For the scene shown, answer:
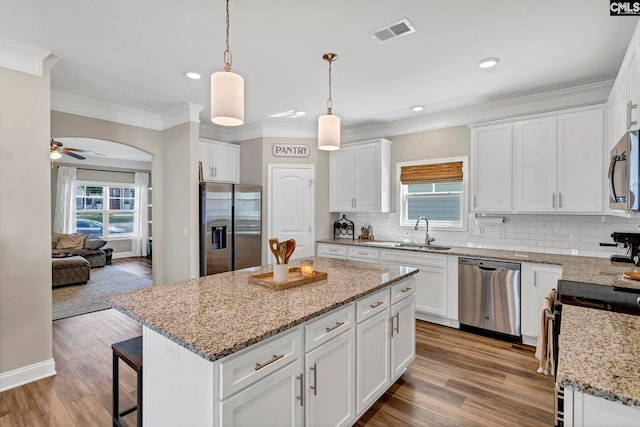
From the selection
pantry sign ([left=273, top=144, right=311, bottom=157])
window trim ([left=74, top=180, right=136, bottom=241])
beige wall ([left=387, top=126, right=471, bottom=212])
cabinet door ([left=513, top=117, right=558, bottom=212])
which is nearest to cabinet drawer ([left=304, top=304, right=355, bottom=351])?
cabinet door ([left=513, top=117, right=558, bottom=212])

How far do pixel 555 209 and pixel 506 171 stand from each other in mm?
619

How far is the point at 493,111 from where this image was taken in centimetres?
392

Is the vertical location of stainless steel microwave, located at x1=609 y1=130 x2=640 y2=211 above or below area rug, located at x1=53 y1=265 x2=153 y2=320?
above

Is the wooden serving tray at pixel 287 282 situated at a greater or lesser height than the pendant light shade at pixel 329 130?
lesser

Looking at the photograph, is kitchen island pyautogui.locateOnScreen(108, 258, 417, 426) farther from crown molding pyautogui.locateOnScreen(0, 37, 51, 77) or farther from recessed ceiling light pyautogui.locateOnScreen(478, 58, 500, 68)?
crown molding pyautogui.locateOnScreen(0, 37, 51, 77)

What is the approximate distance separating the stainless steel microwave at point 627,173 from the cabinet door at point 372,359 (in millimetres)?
1448

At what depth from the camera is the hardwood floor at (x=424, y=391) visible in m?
2.20

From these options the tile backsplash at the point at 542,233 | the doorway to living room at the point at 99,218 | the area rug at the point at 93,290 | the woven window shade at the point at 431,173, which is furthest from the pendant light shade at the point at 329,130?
the doorway to living room at the point at 99,218

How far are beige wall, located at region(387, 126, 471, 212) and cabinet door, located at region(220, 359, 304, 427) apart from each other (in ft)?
11.9

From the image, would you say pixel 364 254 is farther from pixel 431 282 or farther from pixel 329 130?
pixel 329 130

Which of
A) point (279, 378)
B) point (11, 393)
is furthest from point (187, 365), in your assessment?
point (11, 393)

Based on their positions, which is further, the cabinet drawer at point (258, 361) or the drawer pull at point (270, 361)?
the drawer pull at point (270, 361)

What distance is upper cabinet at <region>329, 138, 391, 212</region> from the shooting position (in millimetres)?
4695

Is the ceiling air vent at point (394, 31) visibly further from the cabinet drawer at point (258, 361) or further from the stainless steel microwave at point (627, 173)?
the cabinet drawer at point (258, 361)
